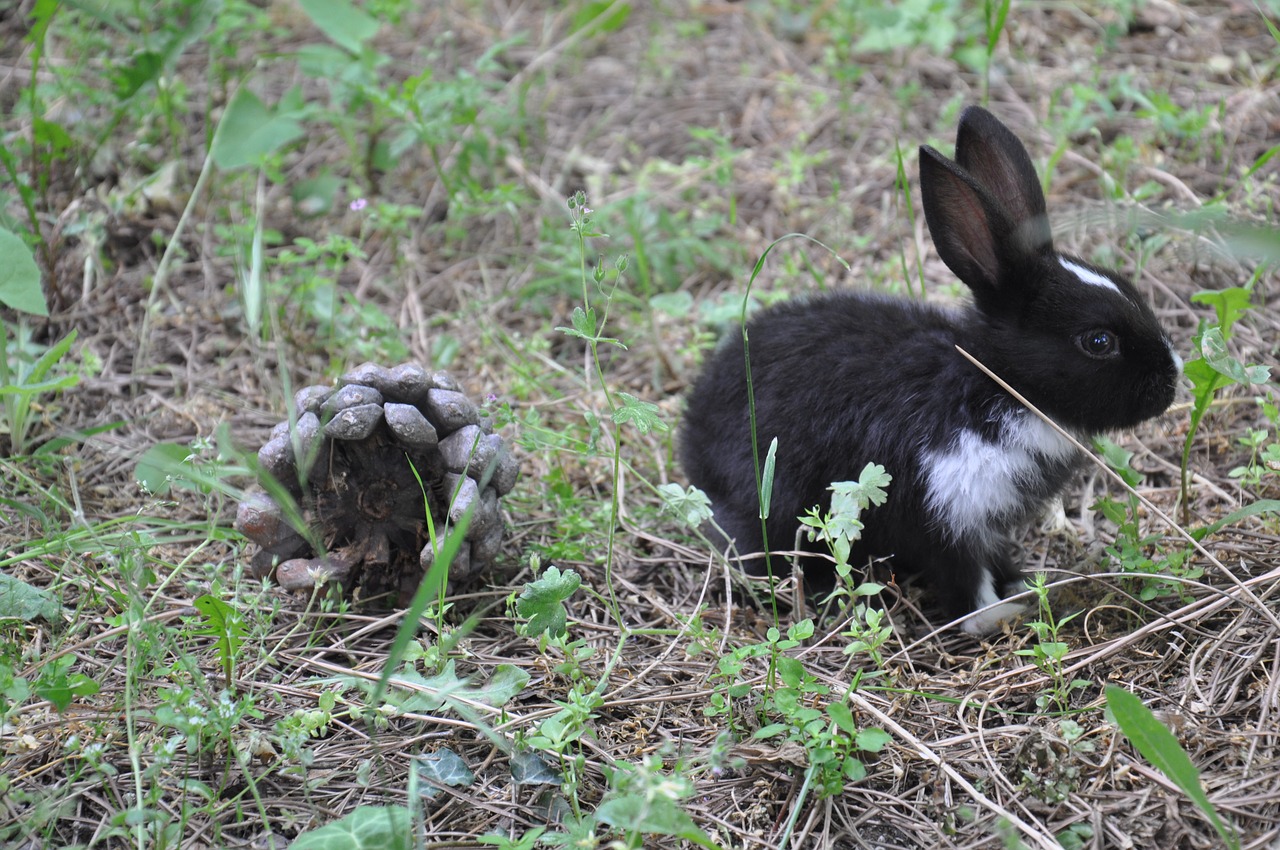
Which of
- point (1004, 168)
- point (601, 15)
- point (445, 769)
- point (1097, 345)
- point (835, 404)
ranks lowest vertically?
point (445, 769)

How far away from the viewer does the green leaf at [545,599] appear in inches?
112

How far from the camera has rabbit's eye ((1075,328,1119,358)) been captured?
10.4ft

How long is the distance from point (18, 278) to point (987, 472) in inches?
119

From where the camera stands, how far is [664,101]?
18.6ft

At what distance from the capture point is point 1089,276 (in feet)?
10.6

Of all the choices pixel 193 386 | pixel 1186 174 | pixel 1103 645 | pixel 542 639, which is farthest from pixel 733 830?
pixel 1186 174

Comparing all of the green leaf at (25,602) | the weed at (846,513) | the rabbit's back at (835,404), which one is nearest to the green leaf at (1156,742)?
the weed at (846,513)

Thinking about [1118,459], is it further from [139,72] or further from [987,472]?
[139,72]

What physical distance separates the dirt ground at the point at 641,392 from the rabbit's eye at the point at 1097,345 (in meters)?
0.33

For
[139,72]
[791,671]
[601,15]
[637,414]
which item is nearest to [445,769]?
[791,671]

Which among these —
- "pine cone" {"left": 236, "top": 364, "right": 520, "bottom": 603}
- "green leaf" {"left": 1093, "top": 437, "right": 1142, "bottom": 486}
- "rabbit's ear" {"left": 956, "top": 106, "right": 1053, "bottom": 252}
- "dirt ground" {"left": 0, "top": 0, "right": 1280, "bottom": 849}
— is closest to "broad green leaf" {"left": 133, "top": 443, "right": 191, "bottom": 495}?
"dirt ground" {"left": 0, "top": 0, "right": 1280, "bottom": 849}

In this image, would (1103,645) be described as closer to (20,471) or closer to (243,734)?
(243,734)

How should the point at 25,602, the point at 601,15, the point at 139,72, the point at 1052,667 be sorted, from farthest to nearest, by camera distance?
the point at 601,15
the point at 139,72
the point at 25,602
the point at 1052,667

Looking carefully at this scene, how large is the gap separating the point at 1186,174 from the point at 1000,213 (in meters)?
2.06
